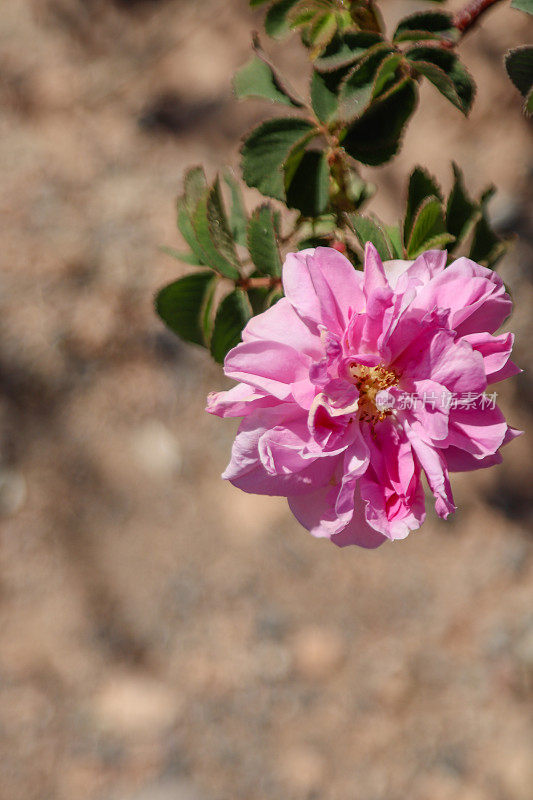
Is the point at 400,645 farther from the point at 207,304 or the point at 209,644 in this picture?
the point at 207,304

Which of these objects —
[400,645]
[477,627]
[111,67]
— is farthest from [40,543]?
[111,67]

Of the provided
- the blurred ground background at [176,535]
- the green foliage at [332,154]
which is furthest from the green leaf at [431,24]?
the blurred ground background at [176,535]

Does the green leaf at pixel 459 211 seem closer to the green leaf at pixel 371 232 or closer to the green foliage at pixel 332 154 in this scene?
the green foliage at pixel 332 154

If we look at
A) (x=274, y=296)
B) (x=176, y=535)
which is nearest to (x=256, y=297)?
(x=274, y=296)

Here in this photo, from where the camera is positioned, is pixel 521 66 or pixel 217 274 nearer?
pixel 521 66

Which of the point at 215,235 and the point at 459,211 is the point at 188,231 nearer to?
the point at 215,235

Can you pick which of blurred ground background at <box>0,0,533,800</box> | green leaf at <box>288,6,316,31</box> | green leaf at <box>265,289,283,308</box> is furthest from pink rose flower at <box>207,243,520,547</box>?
blurred ground background at <box>0,0,533,800</box>

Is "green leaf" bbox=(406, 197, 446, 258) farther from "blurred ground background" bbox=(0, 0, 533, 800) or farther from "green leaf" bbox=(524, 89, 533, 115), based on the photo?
"blurred ground background" bbox=(0, 0, 533, 800)
